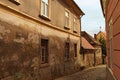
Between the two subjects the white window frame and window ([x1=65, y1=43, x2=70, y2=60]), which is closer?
window ([x1=65, y1=43, x2=70, y2=60])

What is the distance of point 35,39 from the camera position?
418 inches

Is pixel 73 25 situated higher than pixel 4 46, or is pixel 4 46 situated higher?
pixel 73 25

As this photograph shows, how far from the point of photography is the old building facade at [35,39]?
7969 mm

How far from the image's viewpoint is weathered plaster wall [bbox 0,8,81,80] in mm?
7804

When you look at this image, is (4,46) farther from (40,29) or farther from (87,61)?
(87,61)

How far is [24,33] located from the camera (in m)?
9.38

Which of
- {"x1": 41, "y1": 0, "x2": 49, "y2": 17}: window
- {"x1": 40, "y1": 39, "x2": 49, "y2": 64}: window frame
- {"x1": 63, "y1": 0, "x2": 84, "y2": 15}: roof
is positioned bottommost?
{"x1": 40, "y1": 39, "x2": 49, "y2": 64}: window frame

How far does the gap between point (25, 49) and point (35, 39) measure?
47.3 inches

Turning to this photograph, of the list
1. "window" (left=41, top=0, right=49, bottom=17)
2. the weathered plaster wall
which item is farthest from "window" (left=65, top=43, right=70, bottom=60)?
"window" (left=41, top=0, right=49, bottom=17)

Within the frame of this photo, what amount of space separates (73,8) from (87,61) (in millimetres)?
8061

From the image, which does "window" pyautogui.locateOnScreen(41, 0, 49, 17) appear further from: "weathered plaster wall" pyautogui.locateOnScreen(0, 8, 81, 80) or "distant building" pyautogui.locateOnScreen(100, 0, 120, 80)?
"distant building" pyautogui.locateOnScreen(100, 0, 120, 80)

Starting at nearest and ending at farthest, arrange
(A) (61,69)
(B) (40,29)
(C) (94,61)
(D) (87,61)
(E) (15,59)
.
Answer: (E) (15,59), (B) (40,29), (A) (61,69), (D) (87,61), (C) (94,61)

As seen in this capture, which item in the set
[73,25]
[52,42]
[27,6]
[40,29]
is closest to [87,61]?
[73,25]

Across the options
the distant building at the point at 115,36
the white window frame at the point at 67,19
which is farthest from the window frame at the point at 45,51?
the distant building at the point at 115,36
